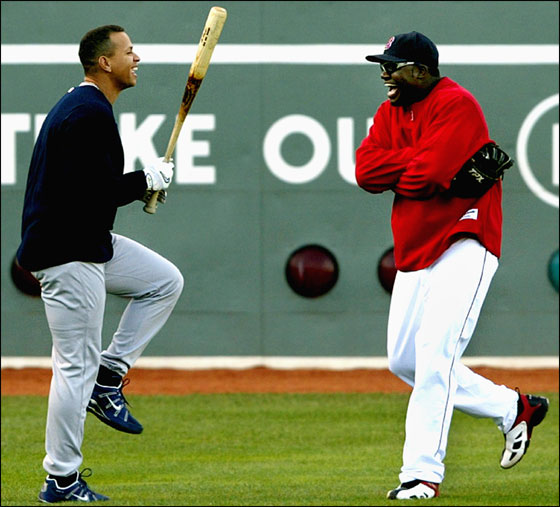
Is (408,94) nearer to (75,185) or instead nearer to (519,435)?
(75,185)

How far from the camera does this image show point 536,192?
50.5ft

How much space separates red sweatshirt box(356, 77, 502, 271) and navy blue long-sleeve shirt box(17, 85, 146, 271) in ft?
4.47

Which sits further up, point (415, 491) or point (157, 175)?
point (157, 175)

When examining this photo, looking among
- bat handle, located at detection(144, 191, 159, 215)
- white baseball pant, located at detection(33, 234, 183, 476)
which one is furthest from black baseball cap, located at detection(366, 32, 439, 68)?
white baseball pant, located at detection(33, 234, 183, 476)

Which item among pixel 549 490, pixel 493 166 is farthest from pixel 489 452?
pixel 493 166

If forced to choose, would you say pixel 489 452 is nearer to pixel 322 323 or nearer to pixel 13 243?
pixel 322 323

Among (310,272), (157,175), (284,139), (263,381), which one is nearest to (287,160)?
(284,139)

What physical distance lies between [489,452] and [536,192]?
543 centimetres

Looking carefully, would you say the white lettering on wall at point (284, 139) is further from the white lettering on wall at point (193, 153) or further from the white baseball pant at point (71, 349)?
the white baseball pant at point (71, 349)

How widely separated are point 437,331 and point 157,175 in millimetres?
1683

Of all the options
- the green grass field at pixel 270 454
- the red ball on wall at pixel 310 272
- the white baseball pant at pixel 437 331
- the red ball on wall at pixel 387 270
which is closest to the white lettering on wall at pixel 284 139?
the red ball on wall at pixel 310 272

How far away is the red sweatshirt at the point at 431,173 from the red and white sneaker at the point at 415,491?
1.14 metres

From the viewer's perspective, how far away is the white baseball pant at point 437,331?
6.93 metres

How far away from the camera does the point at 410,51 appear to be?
6930 millimetres
